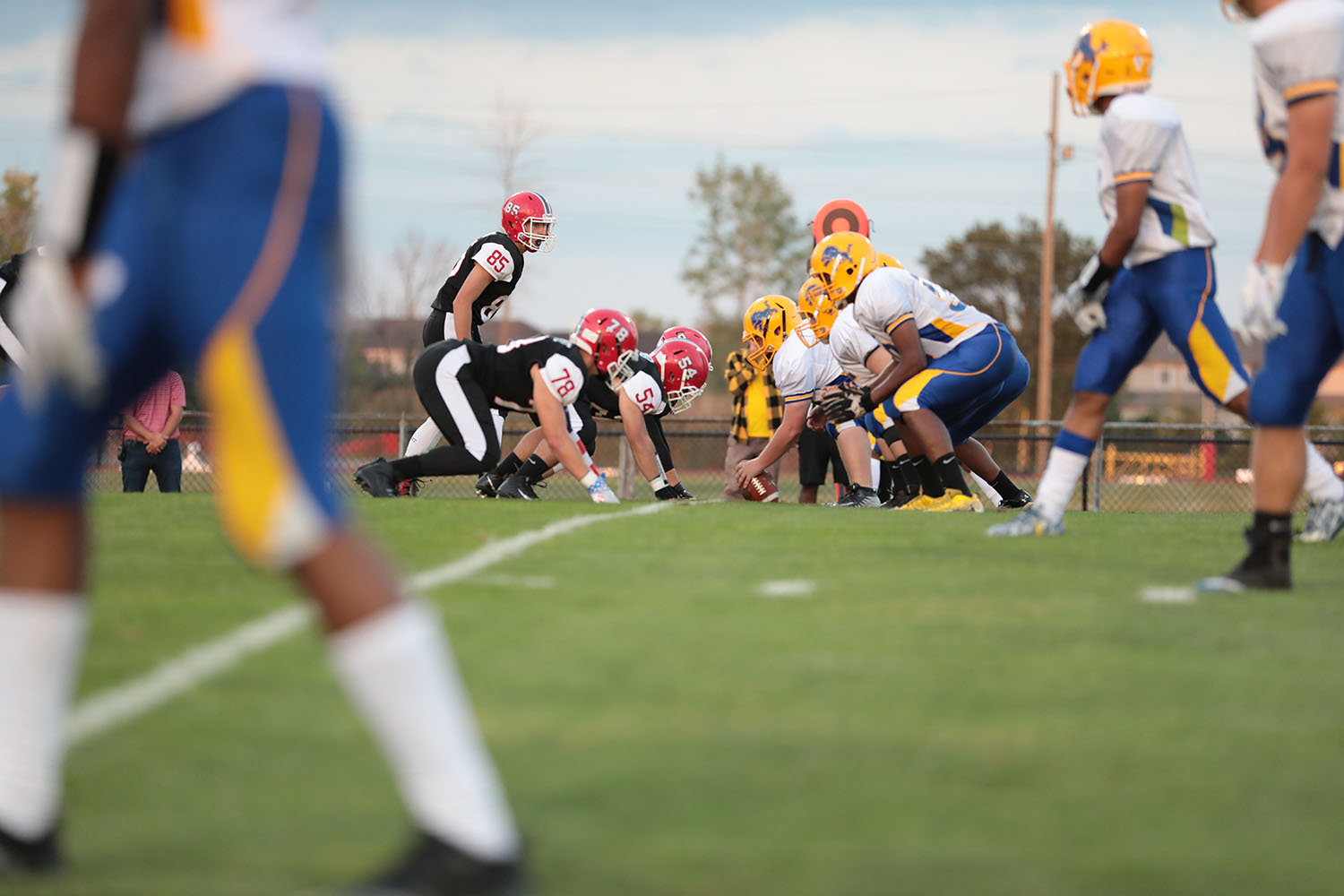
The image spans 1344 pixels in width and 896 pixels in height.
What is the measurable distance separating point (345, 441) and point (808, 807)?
17185 mm

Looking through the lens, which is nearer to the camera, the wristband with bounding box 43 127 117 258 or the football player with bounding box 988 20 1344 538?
the wristband with bounding box 43 127 117 258

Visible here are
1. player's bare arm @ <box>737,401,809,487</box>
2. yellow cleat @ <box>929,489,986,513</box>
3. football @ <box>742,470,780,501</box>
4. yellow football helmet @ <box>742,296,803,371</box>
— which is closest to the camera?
yellow cleat @ <box>929,489,986,513</box>

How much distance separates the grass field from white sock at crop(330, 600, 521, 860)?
14 cm

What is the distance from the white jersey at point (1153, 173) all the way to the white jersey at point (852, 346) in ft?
12.5

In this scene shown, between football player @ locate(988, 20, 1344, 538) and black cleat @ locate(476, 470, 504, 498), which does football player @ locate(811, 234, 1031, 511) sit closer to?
football player @ locate(988, 20, 1344, 538)

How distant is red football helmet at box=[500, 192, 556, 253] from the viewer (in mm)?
12344

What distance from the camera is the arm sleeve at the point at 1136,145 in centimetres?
666

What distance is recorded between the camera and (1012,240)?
54.2 meters

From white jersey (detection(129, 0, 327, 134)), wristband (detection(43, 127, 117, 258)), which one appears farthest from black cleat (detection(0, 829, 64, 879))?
white jersey (detection(129, 0, 327, 134))

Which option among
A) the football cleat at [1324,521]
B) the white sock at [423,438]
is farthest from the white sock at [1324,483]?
the white sock at [423,438]

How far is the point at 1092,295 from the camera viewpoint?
22.3ft

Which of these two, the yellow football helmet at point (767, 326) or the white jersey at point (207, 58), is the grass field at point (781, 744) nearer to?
the white jersey at point (207, 58)

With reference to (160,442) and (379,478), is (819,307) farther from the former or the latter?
(160,442)

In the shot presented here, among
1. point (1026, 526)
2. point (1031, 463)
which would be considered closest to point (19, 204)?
point (1031, 463)
